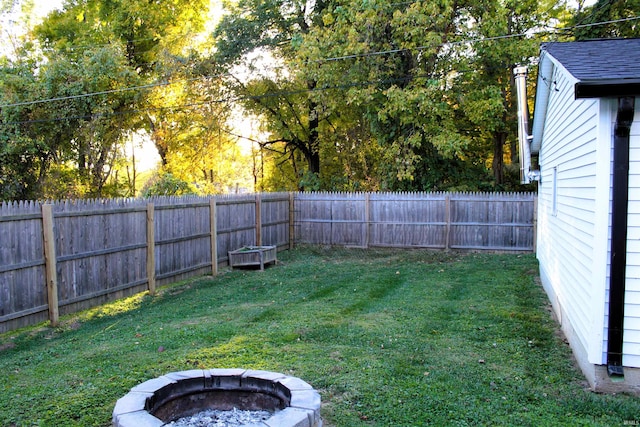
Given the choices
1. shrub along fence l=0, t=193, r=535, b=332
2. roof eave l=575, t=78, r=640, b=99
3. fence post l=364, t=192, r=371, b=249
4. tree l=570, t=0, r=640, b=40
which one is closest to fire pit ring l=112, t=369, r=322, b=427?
roof eave l=575, t=78, r=640, b=99

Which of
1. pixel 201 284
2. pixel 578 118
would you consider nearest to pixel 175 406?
pixel 578 118

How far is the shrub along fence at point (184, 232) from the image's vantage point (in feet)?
22.7

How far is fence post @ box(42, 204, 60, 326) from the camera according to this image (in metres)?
7.11

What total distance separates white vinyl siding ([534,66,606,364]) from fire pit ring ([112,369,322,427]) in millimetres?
2651

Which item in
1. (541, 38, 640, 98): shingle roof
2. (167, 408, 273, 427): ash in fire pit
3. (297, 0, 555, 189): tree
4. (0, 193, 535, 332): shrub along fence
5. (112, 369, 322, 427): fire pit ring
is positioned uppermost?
(297, 0, 555, 189): tree

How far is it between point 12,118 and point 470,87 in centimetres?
1430

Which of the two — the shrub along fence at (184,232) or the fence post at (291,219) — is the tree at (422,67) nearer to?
the shrub along fence at (184,232)

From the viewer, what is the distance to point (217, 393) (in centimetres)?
406

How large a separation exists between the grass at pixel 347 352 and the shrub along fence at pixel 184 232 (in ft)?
1.61

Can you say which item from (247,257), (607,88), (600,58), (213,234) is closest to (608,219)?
(607,88)

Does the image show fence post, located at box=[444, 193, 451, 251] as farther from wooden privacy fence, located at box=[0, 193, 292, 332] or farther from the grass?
wooden privacy fence, located at box=[0, 193, 292, 332]

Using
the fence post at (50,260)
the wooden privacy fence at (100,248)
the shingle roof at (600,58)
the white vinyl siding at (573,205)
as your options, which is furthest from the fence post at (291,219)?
the shingle roof at (600,58)

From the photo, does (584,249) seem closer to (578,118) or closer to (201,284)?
(578,118)

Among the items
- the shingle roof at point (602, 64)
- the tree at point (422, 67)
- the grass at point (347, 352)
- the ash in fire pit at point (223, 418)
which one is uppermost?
the tree at point (422, 67)
